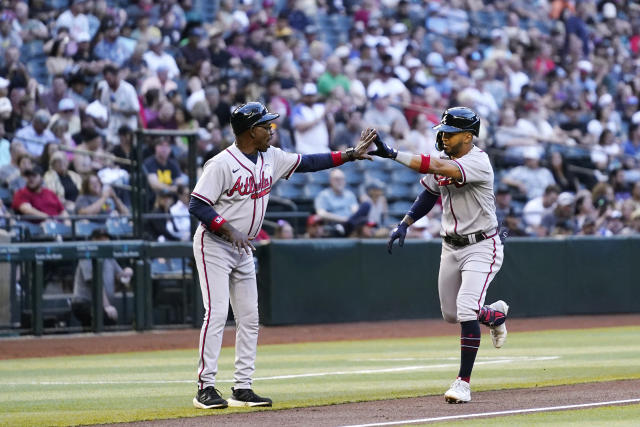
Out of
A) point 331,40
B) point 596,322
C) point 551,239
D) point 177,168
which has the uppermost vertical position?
point 331,40

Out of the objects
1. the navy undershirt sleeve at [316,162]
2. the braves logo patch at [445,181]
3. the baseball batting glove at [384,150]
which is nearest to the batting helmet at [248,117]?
the navy undershirt sleeve at [316,162]

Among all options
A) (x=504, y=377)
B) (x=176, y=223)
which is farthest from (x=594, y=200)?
(x=504, y=377)

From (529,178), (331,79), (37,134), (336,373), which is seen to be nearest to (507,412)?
(336,373)

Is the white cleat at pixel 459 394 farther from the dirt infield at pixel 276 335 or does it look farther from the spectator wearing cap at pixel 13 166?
the spectator wearing cap at pixel 13 166

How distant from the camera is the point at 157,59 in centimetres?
1788

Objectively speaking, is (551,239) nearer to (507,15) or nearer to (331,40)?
(331,40)

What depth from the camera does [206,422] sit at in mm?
6887

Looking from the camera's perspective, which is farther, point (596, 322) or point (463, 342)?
point (596, 322)

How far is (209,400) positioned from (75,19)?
11.1m

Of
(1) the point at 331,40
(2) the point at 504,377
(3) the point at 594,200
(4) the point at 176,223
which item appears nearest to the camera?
(2) the point at 504,377

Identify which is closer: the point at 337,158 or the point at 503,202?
the point at 337,158

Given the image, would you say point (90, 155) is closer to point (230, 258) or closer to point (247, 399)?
point (230, 258)

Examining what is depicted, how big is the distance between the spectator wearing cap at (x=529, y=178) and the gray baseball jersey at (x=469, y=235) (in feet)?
37.4

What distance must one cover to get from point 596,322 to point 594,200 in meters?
3.08
